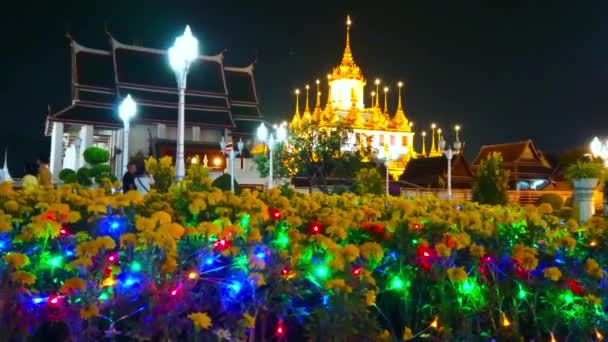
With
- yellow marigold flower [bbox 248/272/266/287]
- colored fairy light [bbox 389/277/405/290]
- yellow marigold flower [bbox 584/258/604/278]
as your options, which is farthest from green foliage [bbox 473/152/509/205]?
yellow marigold flower [bbox 248/272/266/287]

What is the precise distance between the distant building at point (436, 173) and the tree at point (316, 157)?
7910mm

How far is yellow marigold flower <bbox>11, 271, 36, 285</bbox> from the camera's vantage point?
3.64 metres

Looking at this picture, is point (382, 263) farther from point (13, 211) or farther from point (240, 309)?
point (13, 211)

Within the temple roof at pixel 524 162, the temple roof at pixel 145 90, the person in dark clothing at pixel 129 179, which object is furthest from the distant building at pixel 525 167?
the person in dark clothing at pixel 129 179

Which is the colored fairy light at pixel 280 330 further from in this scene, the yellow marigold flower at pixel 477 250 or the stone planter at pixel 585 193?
the stone planter at pixel 585 193

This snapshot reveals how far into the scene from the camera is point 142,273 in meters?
3.88

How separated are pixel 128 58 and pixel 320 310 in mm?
35212

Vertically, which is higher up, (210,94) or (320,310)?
(210,94)

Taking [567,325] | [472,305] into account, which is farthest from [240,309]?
[567,325]

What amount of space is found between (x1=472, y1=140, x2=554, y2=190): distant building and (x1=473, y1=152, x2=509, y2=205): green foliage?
657 inches

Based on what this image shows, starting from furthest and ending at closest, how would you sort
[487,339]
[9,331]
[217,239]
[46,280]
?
[487,339], [217,239], [46,280], [9,331]

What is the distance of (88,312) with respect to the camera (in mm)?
3572

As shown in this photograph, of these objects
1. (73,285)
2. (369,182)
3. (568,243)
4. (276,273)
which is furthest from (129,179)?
(369,182)

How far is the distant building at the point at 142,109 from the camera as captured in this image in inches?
1275
